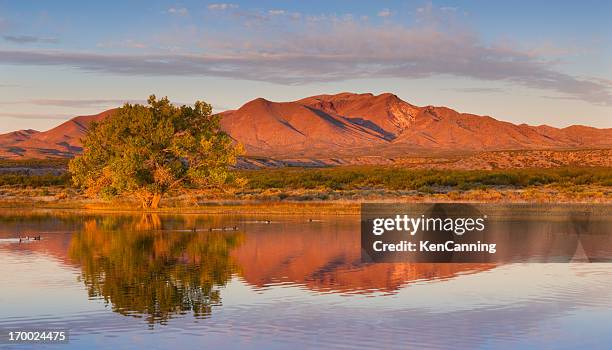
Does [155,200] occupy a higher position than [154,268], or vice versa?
[155,200]

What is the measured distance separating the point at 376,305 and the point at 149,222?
2409 centimetres

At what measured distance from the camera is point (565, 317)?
16.5 meters

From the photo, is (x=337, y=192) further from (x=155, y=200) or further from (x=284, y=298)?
(x=284, y=298)

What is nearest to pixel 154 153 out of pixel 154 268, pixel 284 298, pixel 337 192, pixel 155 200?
pixel 155 200

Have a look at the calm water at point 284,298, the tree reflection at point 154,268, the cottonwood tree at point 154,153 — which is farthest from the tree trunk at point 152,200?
the calm water at point 284,298

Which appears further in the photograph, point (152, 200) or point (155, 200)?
point (152, 200)

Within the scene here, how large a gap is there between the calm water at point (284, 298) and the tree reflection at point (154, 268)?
1.8 inches

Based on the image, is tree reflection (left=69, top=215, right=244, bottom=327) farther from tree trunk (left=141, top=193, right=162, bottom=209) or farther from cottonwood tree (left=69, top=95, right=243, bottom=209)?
tree trunk (left=141, top=193, right=162, bottom=209)

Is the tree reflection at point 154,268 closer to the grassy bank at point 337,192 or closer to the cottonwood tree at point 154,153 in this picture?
Answer: the cottonwood tree at point 154,153

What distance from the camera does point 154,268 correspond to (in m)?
23.0

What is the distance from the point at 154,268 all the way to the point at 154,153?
2686cm

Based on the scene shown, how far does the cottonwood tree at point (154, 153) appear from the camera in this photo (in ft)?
160

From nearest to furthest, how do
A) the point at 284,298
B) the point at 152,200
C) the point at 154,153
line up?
the point at 284,298 < the point at 154,153 < the point at 152,200

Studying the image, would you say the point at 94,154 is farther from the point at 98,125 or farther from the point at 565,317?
the point at 565,317
